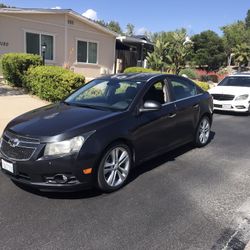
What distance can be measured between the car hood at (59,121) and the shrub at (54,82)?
5529 millimetres

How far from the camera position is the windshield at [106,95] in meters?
5.24

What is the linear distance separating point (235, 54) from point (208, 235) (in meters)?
58.0

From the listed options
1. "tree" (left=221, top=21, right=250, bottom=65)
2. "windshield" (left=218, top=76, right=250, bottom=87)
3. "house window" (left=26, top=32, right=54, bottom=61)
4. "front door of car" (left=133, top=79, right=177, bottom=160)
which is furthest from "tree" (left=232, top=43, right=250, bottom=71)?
"front door of car" (left=133, top=79, right=177, bottom=160)

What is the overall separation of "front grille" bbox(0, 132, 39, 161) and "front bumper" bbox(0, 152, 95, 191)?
7 centimetres

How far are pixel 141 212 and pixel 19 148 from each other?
64.5 inches

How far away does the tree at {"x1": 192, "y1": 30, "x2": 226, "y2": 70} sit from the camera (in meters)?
47.4

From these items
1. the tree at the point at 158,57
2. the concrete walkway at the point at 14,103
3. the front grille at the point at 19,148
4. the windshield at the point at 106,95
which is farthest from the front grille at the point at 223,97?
the tree at the point at 158,57

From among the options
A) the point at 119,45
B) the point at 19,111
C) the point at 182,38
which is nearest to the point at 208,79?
the point at 182,38

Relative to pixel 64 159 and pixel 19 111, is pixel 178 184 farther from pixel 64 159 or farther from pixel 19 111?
pixel 19 111

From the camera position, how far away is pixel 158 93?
575cm

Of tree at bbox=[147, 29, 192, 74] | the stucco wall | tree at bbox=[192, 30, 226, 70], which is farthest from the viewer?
tree at bbox=[192, 30, 226, 70]

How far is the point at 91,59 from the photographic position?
22.0m

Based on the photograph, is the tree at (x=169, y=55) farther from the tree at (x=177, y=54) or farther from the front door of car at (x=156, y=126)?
the front door of car at (x=156, y=126)

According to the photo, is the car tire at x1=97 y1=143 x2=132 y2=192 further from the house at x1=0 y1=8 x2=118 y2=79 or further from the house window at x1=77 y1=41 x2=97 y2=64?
the house window at x1=77 y1=41 x2=97 y2=64
